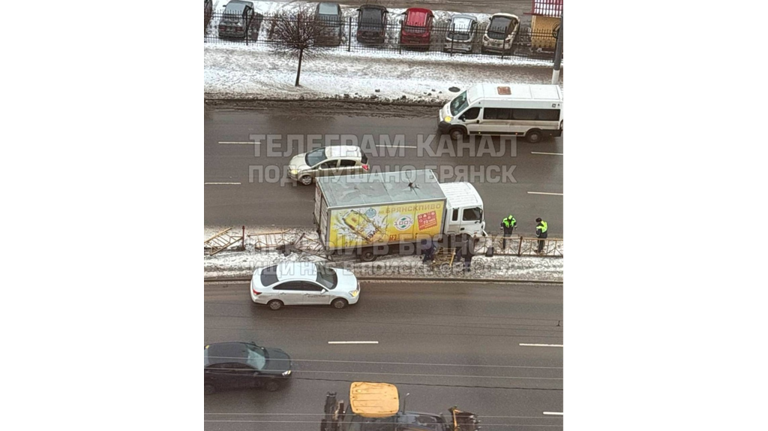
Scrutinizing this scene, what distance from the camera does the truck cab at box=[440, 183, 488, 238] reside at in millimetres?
26016

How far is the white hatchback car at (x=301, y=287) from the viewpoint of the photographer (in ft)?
78.4

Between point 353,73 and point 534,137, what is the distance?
896 centimetres

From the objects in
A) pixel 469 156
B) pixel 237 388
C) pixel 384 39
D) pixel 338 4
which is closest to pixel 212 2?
pixel 338 4

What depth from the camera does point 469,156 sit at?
31.4 m

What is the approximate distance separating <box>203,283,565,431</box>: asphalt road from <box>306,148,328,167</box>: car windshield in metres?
5.96

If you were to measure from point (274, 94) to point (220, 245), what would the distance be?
9.96 meters

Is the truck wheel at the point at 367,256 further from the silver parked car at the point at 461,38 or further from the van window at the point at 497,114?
the silver parked car at the point at 461,38

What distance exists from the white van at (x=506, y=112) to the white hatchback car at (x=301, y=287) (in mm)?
10147

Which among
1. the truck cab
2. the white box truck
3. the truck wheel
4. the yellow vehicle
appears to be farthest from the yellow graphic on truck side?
the yellow vehicle

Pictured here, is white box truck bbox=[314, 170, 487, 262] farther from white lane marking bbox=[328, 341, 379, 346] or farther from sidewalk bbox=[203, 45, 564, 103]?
sidewalk bbox=[203, 45, 564, 103]

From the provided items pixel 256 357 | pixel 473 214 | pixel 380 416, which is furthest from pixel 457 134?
pixel 380 416

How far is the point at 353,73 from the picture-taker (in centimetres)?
3606

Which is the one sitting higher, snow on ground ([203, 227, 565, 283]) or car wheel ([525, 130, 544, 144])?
car wheel ([525, 130, 544, 144])
